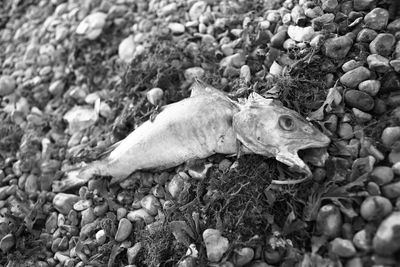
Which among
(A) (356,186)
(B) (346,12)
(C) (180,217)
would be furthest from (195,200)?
(B) (346,12)

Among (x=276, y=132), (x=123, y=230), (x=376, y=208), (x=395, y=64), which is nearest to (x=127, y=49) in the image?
(x=123, y=230)

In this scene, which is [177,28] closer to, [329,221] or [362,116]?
[362,116]

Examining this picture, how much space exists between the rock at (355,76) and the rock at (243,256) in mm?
1619

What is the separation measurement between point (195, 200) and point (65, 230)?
143 cm

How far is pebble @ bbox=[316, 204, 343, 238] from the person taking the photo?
2928 mm

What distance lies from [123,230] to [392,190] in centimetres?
226

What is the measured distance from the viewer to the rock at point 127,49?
4.86 meters

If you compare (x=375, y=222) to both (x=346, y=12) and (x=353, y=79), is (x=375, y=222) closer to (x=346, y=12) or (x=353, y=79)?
(x=353, y=79)

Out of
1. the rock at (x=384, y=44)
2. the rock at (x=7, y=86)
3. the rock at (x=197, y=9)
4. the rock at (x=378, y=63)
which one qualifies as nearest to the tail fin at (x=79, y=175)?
the rock at (x=7, y=86)

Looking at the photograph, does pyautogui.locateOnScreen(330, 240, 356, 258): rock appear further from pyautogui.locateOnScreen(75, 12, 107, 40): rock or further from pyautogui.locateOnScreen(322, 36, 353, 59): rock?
pyautogui.locateOnScreen(75, 12, 107, 40): rock

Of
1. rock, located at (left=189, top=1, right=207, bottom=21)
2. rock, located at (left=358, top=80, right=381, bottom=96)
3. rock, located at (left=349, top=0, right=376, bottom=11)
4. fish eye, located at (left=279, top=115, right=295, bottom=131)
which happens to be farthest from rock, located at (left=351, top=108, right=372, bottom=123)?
rock, located at (left=189, top=1, right=207, bottom=21)

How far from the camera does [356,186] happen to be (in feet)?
9.87

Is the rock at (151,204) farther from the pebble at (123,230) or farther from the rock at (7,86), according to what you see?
the rock at (7,86)

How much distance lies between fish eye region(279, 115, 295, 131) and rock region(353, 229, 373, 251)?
0.94m
